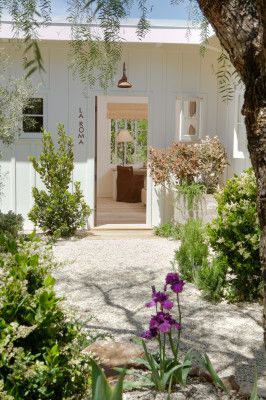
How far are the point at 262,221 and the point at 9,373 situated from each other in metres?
1.34

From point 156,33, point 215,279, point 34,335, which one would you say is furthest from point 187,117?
point 34,335

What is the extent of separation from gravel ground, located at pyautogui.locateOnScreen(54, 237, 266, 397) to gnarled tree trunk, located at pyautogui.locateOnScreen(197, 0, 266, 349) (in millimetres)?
1369

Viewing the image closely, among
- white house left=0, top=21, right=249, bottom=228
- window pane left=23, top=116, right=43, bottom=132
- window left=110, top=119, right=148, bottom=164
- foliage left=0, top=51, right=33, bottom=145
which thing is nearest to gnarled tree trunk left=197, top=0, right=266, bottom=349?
foliage left=0, top=51, right=33, bottom=145

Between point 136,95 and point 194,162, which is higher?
point 136,95

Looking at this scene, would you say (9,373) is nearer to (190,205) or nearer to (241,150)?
(190,205)

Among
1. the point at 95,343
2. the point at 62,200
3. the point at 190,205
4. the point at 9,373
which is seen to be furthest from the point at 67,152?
the point at 9,373

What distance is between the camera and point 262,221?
2344 millimetres

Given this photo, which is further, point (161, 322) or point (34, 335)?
point (161, 322)

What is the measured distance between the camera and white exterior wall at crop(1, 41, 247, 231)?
10695 mm

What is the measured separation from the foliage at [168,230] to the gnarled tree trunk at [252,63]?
25.2 feet

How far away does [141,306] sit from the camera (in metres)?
6.07

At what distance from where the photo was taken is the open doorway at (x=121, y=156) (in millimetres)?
15805

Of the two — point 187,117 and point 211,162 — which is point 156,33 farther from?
point 211,162

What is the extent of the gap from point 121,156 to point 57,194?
333 inches
